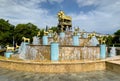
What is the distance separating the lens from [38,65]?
11.9 m

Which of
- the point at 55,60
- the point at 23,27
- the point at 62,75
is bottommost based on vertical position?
the point at 62,75

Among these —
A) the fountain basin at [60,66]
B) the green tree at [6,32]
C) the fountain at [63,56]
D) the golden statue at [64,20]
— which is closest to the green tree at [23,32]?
the green tree at [6,32]

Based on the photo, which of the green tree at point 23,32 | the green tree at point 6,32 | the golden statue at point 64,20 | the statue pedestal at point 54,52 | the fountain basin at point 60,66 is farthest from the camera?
the green tree at point 23,32

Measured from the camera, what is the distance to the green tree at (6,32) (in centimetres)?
3859

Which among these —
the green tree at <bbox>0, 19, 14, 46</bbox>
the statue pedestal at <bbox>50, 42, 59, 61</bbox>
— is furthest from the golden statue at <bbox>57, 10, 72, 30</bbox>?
the green tree at <bbox>0, 19, 14, 46</bbox>

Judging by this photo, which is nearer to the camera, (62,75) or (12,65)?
(62,75)

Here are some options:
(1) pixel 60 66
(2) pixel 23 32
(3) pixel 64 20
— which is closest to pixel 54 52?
(1) pixel 60 66

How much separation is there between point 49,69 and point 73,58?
340 centimetres

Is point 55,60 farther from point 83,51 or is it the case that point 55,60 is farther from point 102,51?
point 102,51

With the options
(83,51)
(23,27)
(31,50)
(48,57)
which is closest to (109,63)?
(83,51)

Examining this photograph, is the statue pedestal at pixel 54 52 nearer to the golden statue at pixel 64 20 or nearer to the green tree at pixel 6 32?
the golden statue at pixel 64 20

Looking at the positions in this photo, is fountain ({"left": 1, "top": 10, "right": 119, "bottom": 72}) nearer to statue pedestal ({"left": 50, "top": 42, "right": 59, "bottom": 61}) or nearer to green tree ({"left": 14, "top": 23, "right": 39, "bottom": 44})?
statue pedestal ({"left": 50, "top": 42, "right": 59, "bottom": 61})

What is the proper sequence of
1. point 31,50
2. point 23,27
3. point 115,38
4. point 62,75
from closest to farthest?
point 62,75
point 31,50
point 23,27
point 115,38

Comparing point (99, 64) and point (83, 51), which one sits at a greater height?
point (83, 51)
